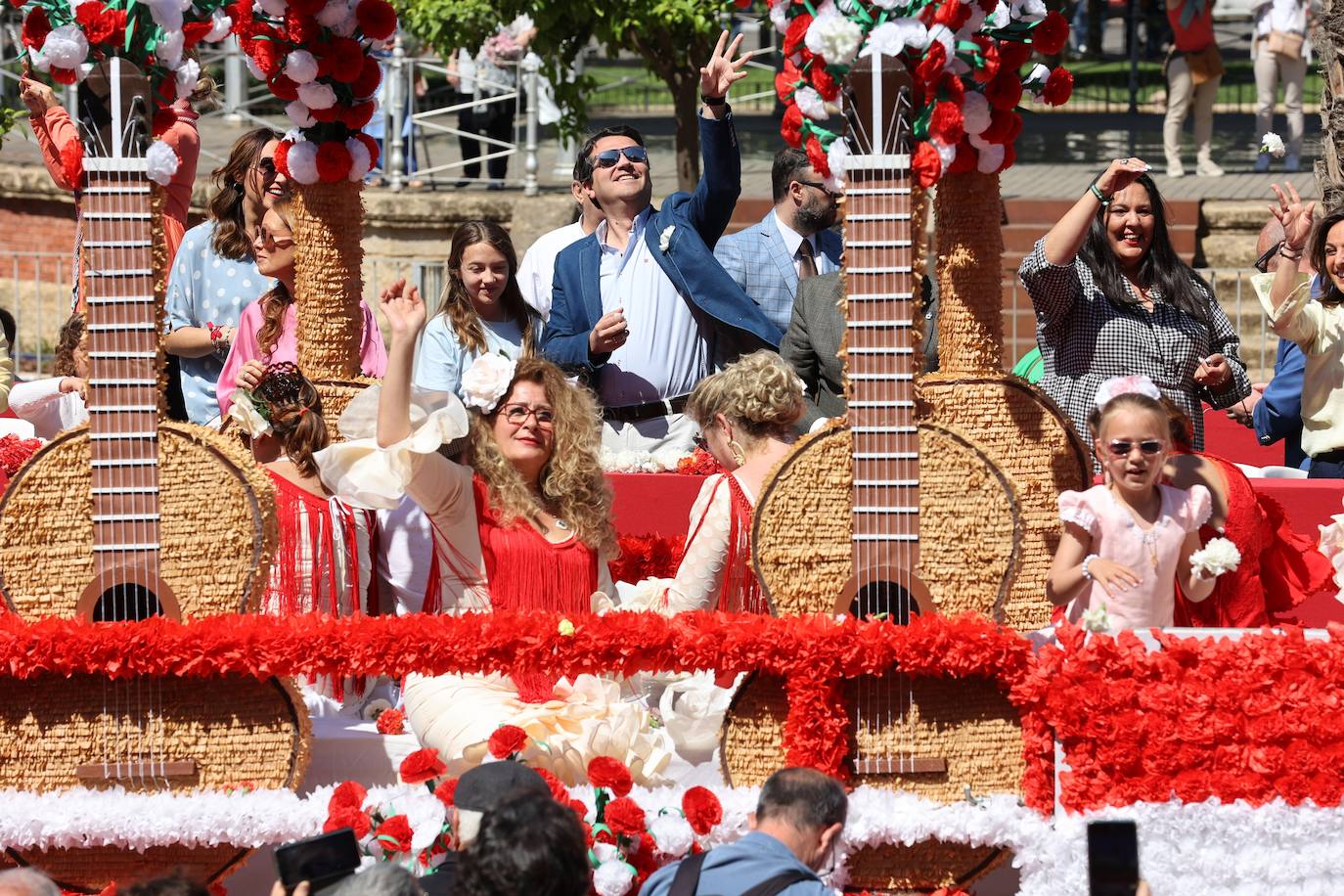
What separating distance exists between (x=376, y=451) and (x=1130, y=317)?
2.14 m

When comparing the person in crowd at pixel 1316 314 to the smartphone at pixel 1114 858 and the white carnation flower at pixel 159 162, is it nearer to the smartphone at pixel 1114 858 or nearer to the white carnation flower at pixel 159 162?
the smartphone at pixel 1114 858

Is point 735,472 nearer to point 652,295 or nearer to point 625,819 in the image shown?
point 625,819

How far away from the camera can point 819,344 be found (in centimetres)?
629

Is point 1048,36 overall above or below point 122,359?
above

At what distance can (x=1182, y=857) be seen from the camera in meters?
4.09

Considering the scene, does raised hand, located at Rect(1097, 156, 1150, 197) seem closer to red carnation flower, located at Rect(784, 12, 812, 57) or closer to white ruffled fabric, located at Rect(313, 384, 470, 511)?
red carnation flower, located at Rect(784, 12, 812, 57)

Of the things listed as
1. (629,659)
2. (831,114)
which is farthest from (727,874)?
(831,114)

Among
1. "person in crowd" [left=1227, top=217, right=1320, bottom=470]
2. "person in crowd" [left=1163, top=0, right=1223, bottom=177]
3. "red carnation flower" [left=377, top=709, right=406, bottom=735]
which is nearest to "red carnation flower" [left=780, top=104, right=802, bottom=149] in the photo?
"red carnation flower" [left=377, top=709, right=406, bottom=735]

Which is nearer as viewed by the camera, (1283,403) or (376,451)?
(376,451)

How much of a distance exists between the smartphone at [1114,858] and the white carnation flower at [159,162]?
2671 mm

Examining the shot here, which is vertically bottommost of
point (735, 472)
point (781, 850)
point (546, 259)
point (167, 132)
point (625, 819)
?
point (625, 819)

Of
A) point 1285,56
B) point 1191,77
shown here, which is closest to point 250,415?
point 1191,77

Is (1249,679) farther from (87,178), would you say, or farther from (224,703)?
(87,178)

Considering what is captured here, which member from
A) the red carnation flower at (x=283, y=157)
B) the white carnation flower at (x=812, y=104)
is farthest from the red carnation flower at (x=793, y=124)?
the red carnation flower at (x=283, y=157)
